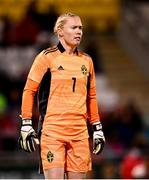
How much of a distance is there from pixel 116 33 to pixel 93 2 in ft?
2.87

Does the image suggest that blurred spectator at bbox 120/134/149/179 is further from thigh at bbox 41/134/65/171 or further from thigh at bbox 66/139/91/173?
thigh at bbox 41/134/65/171

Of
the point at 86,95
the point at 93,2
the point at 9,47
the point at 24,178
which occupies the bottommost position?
the point at 24,178

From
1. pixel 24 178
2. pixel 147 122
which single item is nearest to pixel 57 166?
pixel 24 178

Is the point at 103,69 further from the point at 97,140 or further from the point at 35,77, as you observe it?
the point at 35,77

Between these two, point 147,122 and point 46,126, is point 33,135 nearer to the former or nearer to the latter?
point 46,126

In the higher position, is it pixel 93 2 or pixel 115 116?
pixel 93 2

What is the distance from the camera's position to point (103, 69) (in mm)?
16797

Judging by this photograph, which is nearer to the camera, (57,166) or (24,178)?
(57,166)

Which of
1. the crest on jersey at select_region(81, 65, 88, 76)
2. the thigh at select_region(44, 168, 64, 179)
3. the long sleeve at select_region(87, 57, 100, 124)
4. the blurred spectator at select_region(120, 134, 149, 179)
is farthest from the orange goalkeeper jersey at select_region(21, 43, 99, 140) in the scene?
the blurred spectator at select_region(120, 134, 149, 179)

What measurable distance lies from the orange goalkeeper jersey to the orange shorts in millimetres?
52

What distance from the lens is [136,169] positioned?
11438 mm

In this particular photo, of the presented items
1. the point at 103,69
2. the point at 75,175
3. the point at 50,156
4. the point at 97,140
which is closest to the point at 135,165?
the point at 97,140

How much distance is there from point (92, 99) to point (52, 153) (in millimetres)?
638

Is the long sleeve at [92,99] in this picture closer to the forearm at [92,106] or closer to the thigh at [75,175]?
the forearm at [92,106]
